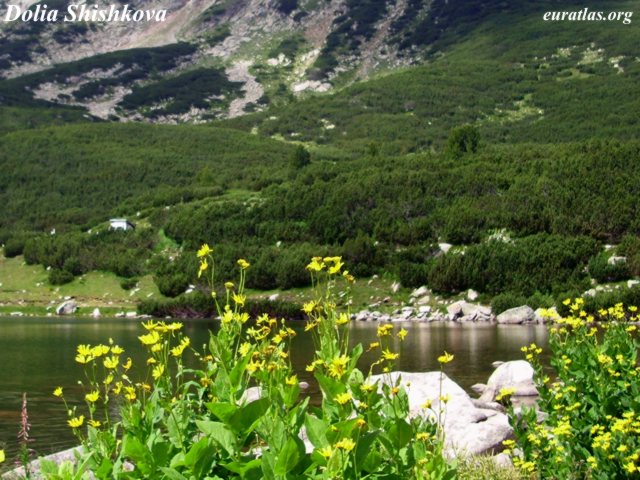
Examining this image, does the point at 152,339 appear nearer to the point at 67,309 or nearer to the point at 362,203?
the point at 67,309

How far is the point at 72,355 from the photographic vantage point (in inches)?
1176

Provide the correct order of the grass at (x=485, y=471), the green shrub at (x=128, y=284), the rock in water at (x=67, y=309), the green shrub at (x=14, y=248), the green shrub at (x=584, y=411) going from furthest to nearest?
1. the green shrub at (x=14, y=248)
2. the green shrub at (x=128, y=284)
3. the rock in water at (x=67, y=309)
4. the grass at (x=485, y=471)
5. the green shrub at (x=584, y=411)

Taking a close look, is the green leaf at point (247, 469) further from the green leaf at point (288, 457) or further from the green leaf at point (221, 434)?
the green leaf at point (288, 457)

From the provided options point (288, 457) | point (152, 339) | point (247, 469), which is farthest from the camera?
point (152, 339)

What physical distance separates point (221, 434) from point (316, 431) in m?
0.65

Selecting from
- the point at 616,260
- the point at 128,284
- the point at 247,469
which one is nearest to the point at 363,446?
the point at 247,469

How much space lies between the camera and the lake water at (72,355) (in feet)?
56.0

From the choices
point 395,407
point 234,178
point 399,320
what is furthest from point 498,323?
point 234,178

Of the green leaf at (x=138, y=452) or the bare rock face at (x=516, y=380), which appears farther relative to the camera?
the bare rock face at (x=516, y=380)

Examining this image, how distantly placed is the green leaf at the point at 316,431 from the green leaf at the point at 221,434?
20.9 inches

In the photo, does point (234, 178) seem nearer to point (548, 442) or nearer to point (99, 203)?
point (99, 203)

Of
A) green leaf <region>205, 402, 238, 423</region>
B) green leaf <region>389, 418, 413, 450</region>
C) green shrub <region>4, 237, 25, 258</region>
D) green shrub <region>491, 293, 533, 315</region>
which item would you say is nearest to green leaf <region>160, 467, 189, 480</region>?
green leaf <region>205, 402, 238, 423</region>

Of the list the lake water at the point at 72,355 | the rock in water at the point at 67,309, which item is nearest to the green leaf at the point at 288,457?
the lake water at the point at 72,355

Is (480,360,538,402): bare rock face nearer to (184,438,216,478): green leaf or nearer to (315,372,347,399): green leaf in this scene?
(315,372,347,399): green leaf
